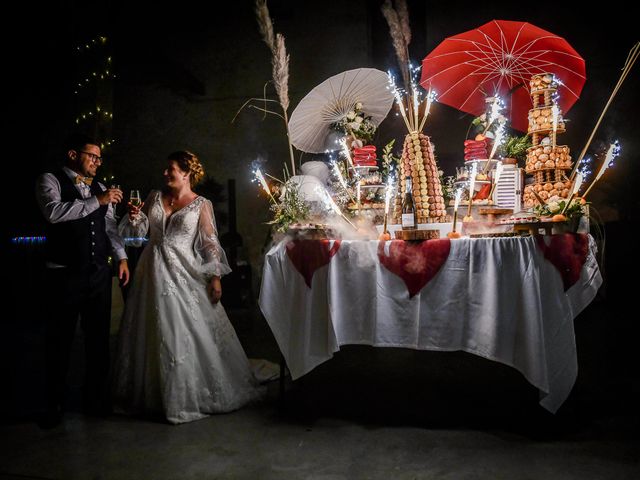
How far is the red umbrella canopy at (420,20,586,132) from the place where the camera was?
3600mm

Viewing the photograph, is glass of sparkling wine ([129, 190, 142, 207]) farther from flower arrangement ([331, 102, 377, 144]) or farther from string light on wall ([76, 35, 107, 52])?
string light on wall ([76, 35, 107, 52])

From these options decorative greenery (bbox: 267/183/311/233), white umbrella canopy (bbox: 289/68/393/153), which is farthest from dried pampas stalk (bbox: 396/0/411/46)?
decorative greenery (bbox: 267/183/311/233)

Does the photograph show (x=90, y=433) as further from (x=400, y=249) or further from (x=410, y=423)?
(x=400, y=249)

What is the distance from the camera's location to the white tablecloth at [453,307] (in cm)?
263

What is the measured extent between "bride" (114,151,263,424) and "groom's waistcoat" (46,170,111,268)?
0.22 meters

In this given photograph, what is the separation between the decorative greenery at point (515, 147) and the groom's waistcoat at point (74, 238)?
3252mm

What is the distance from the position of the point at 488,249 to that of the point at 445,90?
1.97 metres

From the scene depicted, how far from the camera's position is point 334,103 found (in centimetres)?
433

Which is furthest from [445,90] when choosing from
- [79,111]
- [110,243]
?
[79,111]

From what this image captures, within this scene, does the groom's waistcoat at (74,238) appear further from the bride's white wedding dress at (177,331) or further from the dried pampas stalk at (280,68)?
the dried pampas stalk at (280,68)

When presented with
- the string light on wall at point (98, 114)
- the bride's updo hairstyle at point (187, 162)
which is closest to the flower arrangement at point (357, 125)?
the bride's updo hairstyle at point (187, 162)

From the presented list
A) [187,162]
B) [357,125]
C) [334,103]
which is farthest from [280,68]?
[187,162]

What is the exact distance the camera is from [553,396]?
2631 millimetres

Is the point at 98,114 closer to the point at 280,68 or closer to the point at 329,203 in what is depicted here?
the point at 280,68
